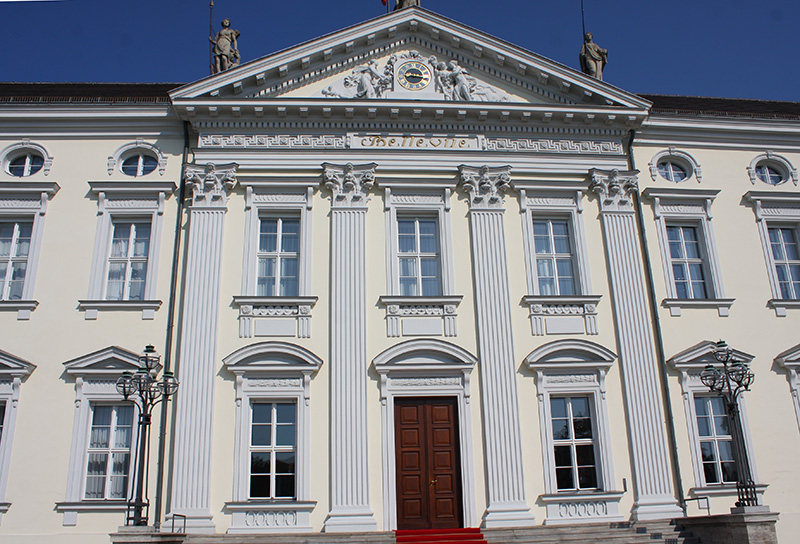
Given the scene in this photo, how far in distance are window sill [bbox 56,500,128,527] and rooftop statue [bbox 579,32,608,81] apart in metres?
16.4

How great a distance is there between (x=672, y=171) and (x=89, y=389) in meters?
15.9

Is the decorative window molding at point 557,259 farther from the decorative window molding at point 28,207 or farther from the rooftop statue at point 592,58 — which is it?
the decorative window molding at point 28,207

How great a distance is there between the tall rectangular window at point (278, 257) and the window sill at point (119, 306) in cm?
247

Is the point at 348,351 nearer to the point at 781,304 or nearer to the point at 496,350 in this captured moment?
the point at 496,350

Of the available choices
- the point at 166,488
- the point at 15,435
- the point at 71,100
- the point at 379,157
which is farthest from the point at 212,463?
the point at 71,100

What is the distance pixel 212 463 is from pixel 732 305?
521 inches

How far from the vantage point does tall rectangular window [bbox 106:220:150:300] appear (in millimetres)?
16859

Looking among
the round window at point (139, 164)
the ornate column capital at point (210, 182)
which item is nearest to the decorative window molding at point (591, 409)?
the ornate column capital at point (210, 182)

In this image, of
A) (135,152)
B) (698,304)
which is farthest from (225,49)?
(698,304)

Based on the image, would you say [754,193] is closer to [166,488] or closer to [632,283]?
[632,283]

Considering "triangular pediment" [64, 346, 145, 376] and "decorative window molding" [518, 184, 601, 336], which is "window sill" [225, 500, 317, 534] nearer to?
"triangular pediment" [64, 346, 145, 376]

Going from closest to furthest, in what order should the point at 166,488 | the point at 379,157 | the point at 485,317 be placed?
the point at 166,488
the point at 485,317
the point at 379,157

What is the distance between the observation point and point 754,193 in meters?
18.8

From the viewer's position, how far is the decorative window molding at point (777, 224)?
18.4 meters
